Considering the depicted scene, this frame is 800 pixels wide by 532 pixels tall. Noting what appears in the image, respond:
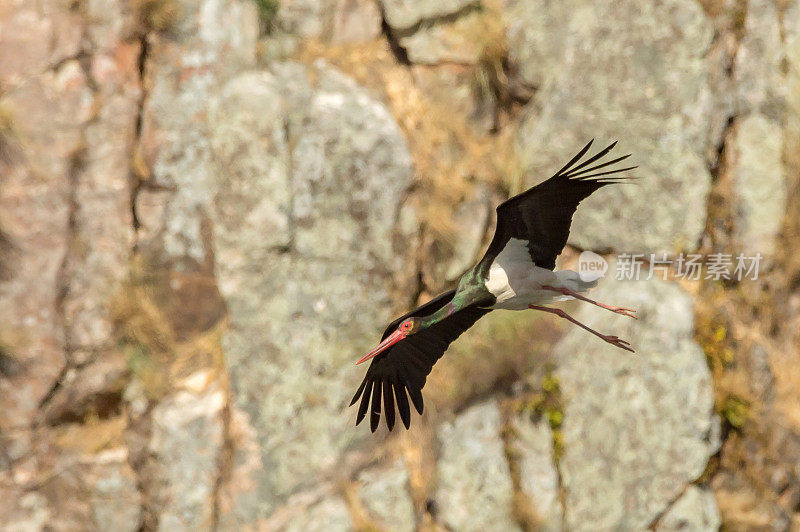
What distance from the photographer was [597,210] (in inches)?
250

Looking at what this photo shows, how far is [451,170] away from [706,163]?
1.84 m

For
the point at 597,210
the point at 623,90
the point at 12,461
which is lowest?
the point at 12,461

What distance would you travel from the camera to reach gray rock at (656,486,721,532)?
5.93 meters

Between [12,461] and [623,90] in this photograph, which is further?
[623,90]

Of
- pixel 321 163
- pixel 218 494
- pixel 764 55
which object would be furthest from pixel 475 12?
pixel 218 494

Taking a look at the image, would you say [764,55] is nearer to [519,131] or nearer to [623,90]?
[623,90]

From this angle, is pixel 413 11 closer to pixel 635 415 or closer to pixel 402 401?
pixel 635 415

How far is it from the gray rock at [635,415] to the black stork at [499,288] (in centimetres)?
205

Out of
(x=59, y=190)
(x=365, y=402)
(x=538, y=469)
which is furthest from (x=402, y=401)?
(x=59, y=190)

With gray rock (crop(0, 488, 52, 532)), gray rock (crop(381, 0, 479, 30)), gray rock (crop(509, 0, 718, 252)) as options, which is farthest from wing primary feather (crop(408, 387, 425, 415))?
gray rock (crop(381, 0, 479, 30))

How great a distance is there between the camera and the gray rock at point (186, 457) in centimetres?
593

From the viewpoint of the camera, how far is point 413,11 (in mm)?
6574

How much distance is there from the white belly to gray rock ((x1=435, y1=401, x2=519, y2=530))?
2.29 m

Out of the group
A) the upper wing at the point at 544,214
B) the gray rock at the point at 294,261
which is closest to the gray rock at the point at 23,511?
the gray rock at the point at 294,261
